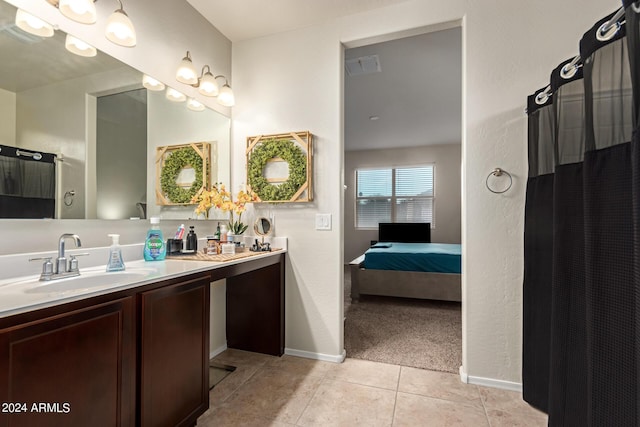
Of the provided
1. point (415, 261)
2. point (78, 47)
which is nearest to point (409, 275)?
point (415, 261)

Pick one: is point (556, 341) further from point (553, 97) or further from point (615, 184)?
point (553, 97)

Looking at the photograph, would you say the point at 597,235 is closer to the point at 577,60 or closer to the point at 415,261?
the point at 577,60

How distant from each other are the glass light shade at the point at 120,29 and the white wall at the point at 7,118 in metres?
0.53

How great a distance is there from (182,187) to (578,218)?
7.48ft

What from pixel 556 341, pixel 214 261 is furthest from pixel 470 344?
pixel 214 261

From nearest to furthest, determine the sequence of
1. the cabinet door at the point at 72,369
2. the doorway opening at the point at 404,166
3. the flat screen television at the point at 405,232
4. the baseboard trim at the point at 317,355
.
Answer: the cabinet door at the point at 72,369 → the baseboard trim at the point at 317,355 → the doorway opening at the point at 404,166 → the flat screen television at the point at 405,232

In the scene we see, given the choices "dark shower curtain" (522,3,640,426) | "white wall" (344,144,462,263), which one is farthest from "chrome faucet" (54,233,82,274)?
"white wall" (344,144,462,263)

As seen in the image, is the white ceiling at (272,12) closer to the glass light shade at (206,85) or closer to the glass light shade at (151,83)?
the glass light shade at (206,85)

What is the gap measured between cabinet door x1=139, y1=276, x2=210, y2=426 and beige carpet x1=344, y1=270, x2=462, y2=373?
1.27 meters

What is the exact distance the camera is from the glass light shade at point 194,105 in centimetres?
219

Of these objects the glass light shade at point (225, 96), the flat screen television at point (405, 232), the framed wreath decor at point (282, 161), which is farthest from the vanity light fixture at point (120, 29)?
the flat screen television at point (405, 232)

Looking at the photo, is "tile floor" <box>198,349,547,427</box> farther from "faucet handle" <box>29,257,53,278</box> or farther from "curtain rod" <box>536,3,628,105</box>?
"curtain rod" <box>536,3,628,105</box>

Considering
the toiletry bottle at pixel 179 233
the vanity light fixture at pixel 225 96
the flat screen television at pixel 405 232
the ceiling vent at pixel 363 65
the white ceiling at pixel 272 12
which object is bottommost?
the flat screen television at pixel 405 232

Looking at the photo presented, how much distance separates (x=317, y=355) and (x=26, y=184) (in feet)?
6.64
